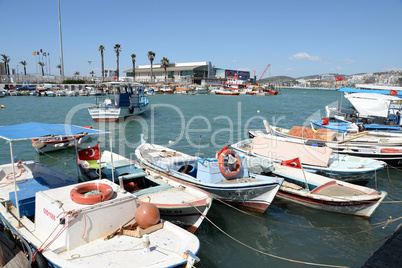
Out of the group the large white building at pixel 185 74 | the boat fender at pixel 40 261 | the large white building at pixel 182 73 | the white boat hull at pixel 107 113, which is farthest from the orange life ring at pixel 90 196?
the large white building at pixel 182 73

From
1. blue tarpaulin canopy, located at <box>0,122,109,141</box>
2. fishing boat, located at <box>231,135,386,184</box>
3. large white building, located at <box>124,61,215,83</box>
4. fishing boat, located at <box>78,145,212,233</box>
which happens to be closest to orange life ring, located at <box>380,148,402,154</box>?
fishing boat, located at <box>231,135,386,184</box>

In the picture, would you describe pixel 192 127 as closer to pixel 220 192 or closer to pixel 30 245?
pixel 220 192

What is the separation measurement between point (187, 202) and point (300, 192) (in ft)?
17.2

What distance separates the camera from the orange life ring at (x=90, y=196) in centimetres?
663

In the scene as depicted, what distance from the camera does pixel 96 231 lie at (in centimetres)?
651

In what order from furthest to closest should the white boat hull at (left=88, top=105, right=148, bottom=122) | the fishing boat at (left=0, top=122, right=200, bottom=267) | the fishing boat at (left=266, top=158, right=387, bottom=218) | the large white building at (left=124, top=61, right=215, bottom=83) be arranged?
the large white building at (left=124, top=61, right=215, bottom=83)
the white boat hull at (left=88, top=105, right=148, bottom=122)
the fishing boat at (left=266, top=158, right=387, bottom=218)
the fishing boat at (left=0, top=122, right=200, bottom=267)

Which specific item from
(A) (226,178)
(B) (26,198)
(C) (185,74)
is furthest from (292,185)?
(C) (185,74)

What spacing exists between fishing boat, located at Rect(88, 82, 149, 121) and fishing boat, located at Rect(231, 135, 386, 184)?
21.0 m

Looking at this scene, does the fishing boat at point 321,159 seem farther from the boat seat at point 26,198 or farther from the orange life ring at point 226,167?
the boat seat at point 26,198

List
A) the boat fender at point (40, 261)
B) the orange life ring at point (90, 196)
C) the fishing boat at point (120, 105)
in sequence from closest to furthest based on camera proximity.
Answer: the boat fender at point (40, 261)
the orange life ring at point (90, 196)
the fishing boat at point (120, 105)

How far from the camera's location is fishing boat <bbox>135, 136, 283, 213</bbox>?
33.4 ft

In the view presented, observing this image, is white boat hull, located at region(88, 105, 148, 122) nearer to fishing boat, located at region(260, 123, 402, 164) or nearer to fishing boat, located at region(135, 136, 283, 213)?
fishing boat, located at region(260, 123, 402, 164)

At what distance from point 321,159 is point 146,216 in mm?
10398

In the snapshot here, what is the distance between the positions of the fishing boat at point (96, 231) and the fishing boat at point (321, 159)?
8.81 m
